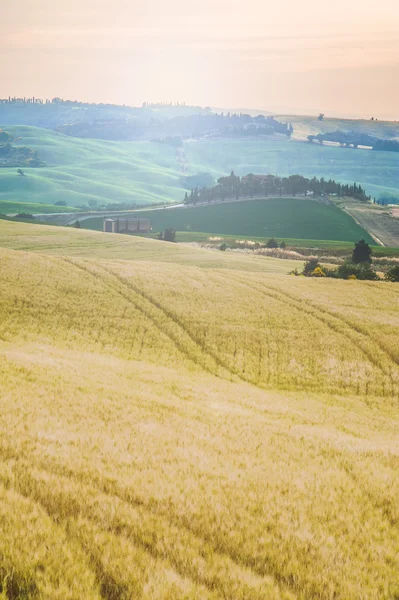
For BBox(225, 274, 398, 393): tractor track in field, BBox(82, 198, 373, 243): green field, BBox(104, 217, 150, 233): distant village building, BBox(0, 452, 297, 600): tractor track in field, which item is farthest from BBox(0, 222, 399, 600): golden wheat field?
BBox(82, 198, 373, 243): green field

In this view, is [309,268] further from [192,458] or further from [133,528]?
[133,528]

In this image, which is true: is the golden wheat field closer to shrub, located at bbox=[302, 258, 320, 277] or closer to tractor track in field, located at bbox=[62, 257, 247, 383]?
tractor track in field, located at bbox=[62, 257, 247, 383]

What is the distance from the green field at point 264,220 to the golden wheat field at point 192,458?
125 meters

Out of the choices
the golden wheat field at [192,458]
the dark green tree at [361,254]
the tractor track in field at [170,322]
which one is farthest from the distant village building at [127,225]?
the golden wheat field at [192,458]

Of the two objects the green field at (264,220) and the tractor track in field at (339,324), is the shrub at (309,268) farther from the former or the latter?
the green field at (264,220)

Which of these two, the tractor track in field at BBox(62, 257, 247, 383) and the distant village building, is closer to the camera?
the tractor track in field at BBox(62, 257, 247, 383)

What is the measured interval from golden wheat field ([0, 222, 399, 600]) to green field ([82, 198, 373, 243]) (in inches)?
4908

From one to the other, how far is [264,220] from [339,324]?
435 feet

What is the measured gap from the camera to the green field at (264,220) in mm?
162625

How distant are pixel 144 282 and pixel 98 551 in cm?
4304

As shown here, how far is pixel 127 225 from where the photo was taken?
152250mm

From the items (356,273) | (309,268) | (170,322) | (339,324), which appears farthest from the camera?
(309,268)

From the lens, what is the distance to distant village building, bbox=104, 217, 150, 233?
497 ft

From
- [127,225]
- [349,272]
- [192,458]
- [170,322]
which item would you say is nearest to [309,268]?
[349,272]
